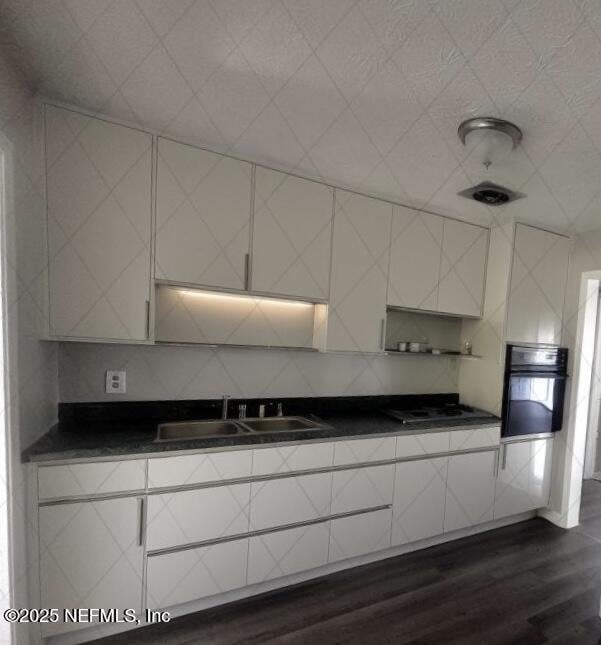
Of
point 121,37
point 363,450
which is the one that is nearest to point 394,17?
point 121,37

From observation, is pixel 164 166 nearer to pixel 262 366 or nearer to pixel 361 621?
pixel 262 366

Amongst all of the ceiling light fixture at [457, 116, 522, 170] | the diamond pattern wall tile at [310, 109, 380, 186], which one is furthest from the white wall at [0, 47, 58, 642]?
the ceiling light fixture at [457, 116, 522, 170]

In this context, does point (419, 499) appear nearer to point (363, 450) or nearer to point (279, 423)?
point (363, 450)

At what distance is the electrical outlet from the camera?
6.43ft

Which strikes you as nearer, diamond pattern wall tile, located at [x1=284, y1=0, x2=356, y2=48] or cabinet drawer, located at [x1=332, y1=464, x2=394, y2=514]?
diamond pattern wall tile, located at [x1=284, y1=0, x2=356, y2=48]

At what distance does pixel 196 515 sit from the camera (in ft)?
5.51

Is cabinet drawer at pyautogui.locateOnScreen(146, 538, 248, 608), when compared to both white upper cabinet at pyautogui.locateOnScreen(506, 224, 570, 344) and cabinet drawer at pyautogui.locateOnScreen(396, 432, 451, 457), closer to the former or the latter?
cabinet drawer at pyautogui.locateOnScreen(396, 432, 451, 457)

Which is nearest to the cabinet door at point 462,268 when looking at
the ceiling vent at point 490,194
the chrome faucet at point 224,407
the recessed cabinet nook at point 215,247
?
the recessed cabinet nook at point 215,247

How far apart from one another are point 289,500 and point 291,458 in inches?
8.9

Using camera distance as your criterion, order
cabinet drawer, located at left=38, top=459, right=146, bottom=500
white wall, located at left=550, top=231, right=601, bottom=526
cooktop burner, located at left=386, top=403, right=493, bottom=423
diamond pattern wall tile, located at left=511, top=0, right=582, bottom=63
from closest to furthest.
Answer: diamond pattern wall tile, located at left=511, top=0, right=582, bottom=63 < cabinet drawer, located at left=38, top=459, right=146, bottom=500 < cooktop burner, located at left=386, top=403, right=493, bottom=423 < white wall, located at left=550, top=231, right=601, bottom=526

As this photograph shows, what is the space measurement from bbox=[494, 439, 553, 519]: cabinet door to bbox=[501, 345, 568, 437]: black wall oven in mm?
140

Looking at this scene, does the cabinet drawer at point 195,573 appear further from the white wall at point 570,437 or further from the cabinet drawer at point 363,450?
the white wall at point 570,437

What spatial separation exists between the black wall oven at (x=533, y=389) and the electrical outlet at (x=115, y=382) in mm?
2666

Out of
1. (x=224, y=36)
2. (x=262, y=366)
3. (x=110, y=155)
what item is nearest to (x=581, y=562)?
(x=262, y=366)
